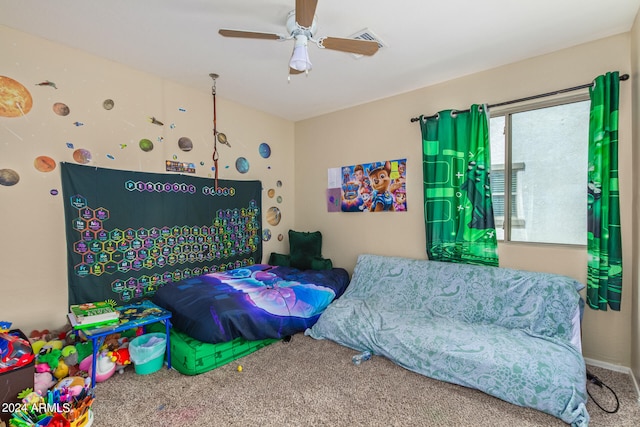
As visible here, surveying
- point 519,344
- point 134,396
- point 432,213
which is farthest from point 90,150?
point 519,344

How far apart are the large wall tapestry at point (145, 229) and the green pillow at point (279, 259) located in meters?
0.33

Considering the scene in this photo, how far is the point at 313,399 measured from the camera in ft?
6.01

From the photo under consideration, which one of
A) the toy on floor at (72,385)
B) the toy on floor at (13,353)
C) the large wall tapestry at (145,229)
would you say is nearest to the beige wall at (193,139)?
the large wall tapestry at (145,229)

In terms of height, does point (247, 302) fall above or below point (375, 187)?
below

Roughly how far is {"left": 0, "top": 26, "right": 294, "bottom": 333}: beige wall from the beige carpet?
93 cm

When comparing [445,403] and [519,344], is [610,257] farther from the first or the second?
[445,403]

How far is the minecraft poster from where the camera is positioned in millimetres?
3213

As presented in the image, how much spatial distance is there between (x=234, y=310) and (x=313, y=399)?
2.84 ft

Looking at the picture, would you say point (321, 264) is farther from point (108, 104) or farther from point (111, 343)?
point (108, 104)

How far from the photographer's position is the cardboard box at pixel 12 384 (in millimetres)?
1510

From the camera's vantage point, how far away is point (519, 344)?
77.6 inches

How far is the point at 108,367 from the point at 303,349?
1.37 metres

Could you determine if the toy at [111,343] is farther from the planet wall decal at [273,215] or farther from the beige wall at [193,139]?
the planet wall decal at [273,215]

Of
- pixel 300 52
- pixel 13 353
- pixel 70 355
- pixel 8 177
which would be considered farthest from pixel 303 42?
pixel 70 355
